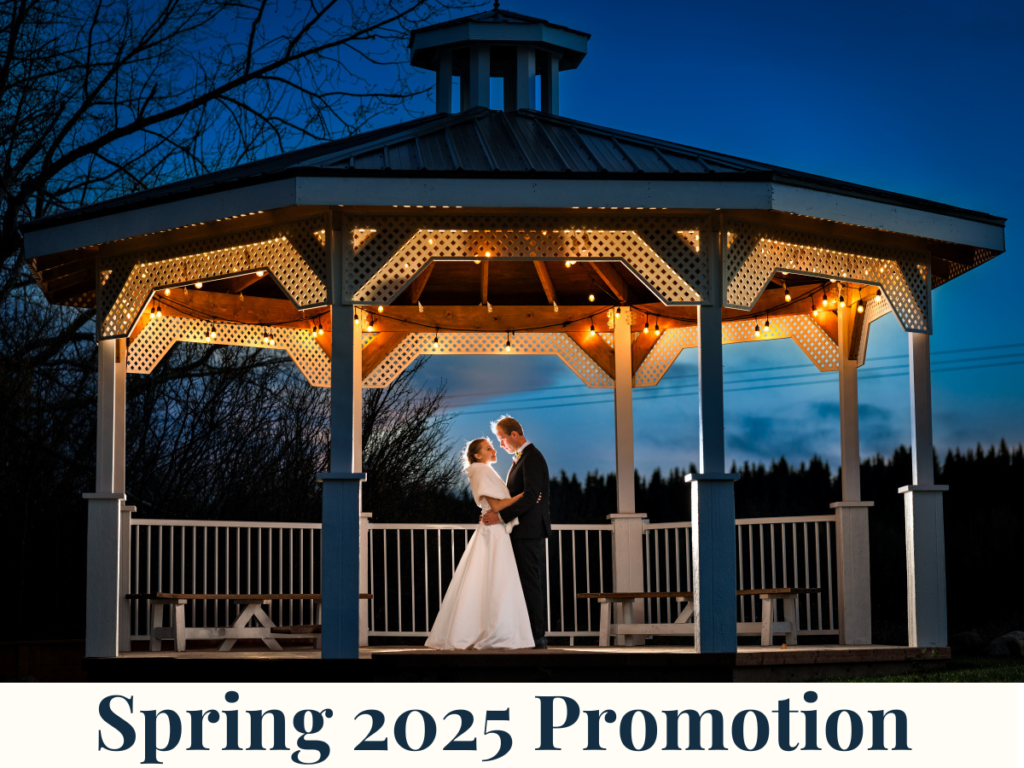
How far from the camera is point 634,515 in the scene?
11.9m

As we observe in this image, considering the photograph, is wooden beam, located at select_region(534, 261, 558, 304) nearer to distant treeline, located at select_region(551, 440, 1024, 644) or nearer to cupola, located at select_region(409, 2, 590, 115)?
cupola, located at select_region(409, 2, 590, 115)

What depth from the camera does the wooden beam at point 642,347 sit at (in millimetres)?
12703

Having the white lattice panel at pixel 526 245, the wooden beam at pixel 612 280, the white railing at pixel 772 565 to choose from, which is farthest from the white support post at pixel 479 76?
the white railing at pixel 772 565

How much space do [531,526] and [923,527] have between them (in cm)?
312

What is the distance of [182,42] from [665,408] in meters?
13.2

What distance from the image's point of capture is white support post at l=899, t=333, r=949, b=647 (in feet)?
30.5

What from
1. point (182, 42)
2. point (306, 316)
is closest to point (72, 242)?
point (306, 316)

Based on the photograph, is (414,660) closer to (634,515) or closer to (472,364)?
(634,515)

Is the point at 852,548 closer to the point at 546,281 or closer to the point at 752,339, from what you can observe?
the point at 752,339

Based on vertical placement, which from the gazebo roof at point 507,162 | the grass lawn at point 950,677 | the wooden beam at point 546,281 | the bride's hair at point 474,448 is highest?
the gazebo roof at point 507,162

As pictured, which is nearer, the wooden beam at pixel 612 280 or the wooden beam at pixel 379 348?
the wooden beam at pixel 612 280

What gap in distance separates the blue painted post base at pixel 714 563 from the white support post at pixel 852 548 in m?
2.80

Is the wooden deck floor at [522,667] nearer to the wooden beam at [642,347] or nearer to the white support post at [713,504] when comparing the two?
the white support post at [713,504]

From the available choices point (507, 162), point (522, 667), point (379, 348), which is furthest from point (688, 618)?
point (507, 162)
